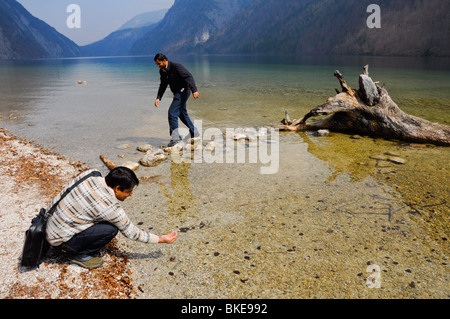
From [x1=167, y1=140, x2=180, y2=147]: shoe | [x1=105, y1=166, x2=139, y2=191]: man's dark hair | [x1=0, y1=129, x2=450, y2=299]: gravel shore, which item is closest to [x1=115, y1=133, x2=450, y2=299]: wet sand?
[x1=0, y1=129, x2=450, y2=299]: gravel shore

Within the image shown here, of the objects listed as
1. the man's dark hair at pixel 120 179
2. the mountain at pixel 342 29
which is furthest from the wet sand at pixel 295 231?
the mountain at pixel 342 29

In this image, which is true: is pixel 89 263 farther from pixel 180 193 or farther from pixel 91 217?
pixel 180 193

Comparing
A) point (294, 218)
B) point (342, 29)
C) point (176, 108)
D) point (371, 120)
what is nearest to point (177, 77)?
point (176, 108)

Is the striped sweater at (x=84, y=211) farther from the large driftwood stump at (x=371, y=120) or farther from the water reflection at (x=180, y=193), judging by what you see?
the large driftwood stump at (x=371, y=120)

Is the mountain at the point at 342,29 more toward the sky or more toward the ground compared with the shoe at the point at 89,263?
more toward the sky

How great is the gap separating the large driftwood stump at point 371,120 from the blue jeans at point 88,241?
24.4 ft

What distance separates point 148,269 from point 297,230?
7.15ft

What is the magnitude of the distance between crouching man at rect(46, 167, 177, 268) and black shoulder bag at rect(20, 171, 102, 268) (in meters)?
0.05

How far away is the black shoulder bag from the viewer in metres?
3.18

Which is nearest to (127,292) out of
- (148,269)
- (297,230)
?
(148,269)

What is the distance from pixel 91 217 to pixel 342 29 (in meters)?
117

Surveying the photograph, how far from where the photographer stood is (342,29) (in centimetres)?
10225

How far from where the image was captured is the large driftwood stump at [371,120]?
26.9 feet

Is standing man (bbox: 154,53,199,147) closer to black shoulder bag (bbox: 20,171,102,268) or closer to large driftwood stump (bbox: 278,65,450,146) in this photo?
large driftwood stump (bbox: 278,65,450,146)
